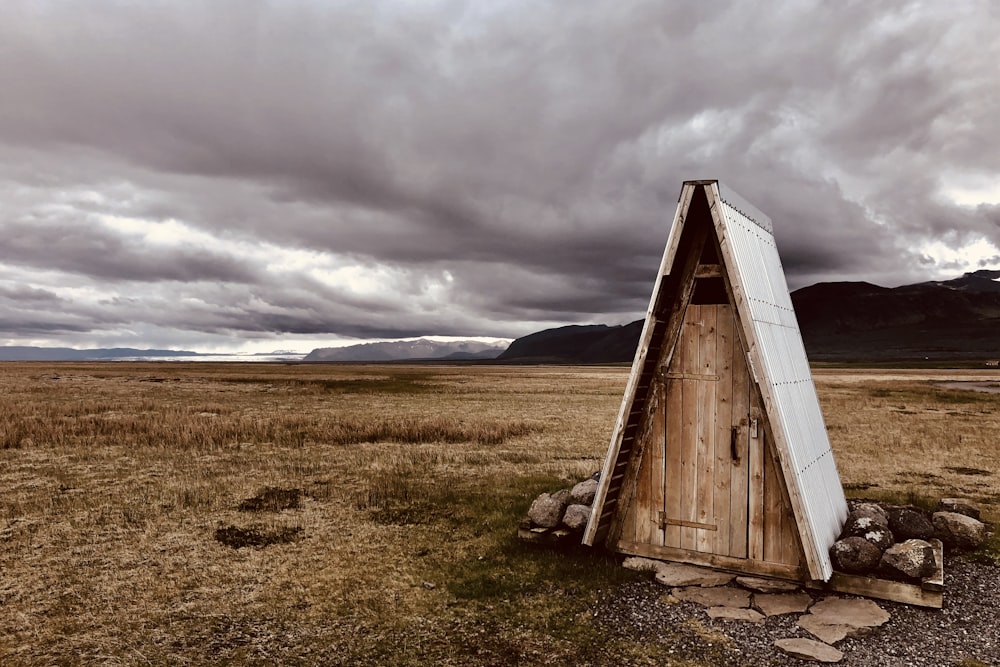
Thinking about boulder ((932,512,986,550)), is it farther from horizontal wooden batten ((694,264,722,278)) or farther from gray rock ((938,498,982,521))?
horizontal wooden batten ((694,264,722,278))

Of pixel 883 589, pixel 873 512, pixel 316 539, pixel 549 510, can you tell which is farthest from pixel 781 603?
pixel 316 539

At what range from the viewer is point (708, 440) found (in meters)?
9.53

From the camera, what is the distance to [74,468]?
18734 millimetres

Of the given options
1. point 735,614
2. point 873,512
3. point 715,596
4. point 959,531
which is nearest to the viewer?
point 735,614

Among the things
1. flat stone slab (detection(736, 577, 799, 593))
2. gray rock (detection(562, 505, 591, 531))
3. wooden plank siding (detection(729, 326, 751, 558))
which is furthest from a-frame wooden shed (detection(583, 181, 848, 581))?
gray rock (detection(562, 505, 591, 531))

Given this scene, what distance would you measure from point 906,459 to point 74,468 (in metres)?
27.7

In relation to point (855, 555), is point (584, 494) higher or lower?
higher

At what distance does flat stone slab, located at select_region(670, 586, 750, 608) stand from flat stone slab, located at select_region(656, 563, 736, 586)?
0.43 ft

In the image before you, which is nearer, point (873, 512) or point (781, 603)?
point (781, 603)

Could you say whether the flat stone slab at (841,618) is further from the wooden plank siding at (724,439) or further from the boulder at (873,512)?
the boulder at (873,512)

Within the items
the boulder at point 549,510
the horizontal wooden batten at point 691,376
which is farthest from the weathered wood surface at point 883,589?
the boulder at point 549,510

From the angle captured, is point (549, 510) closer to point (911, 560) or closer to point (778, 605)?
point (778, 605)

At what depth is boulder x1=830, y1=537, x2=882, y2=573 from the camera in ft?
28.6

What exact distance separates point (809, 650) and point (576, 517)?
4.52m
